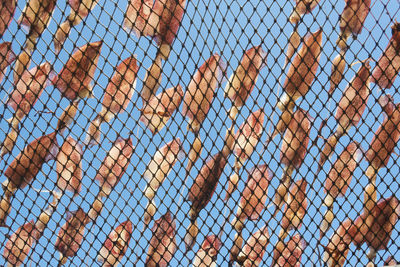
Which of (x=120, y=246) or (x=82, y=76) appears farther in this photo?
(x=120, y=246)

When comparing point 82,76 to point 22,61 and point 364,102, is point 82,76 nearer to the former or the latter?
point 22,61

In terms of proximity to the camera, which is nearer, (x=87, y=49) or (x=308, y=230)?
(x=87, y=49)

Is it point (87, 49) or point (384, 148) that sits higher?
point (384, 148)

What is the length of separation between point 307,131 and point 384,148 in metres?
0.17

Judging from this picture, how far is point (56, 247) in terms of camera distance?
144cm

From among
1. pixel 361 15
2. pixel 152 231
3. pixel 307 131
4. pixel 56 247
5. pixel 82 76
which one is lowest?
pixel 56 247

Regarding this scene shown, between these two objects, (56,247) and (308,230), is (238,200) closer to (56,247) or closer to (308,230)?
(308,230)

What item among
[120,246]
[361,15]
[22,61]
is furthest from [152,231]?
[361,15]

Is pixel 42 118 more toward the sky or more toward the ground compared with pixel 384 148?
more toward the ground

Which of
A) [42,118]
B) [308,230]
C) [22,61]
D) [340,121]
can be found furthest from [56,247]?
[340,121]

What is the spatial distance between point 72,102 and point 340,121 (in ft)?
1.75

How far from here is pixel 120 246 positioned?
58.6 inches

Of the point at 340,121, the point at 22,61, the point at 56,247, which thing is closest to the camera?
the point at 22,61

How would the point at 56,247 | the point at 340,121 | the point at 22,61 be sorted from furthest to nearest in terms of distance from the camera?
the point at 56,247
the point at 340,121
the point at 22,61
